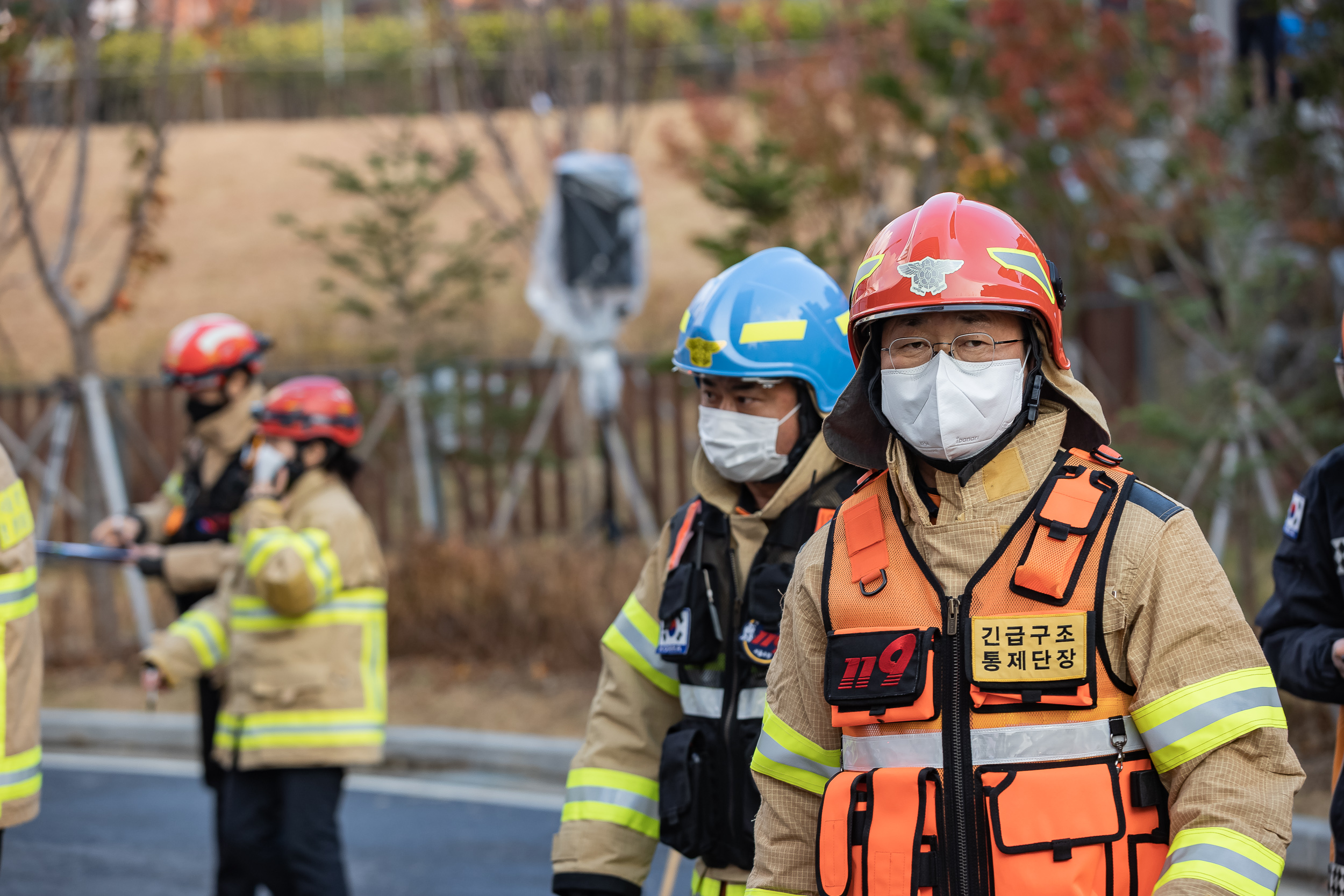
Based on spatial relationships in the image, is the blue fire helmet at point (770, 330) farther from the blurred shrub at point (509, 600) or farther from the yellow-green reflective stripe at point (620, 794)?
the blurred shrub at point (509, 600)

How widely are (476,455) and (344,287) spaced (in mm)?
16825

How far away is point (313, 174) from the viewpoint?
3397cm

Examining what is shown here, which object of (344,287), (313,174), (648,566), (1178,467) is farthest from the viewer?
(313,174)

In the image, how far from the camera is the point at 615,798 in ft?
10.1

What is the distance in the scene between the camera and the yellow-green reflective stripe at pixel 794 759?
2.36 meters

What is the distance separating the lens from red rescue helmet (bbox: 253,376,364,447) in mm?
5055

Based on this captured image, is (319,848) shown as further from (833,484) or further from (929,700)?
(929,700)

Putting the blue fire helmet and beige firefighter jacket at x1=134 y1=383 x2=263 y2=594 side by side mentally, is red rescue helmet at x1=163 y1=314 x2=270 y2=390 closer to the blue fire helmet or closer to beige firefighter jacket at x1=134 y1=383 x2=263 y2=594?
beige firefighter jacket at x1=134 y1=383 x2=263 y2=594

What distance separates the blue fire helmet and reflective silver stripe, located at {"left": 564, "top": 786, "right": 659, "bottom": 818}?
3.11 feet

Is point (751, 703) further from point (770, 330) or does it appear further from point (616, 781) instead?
point (770, 330)

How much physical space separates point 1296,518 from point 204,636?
3752 millimetres

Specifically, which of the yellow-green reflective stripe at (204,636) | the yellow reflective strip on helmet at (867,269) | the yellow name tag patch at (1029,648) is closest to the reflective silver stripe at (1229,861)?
the yellow name tag patch at (1029,648)

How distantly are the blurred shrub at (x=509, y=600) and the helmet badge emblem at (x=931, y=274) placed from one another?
6.64m

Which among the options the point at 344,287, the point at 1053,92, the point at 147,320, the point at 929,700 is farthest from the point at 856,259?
the point at 147,320
